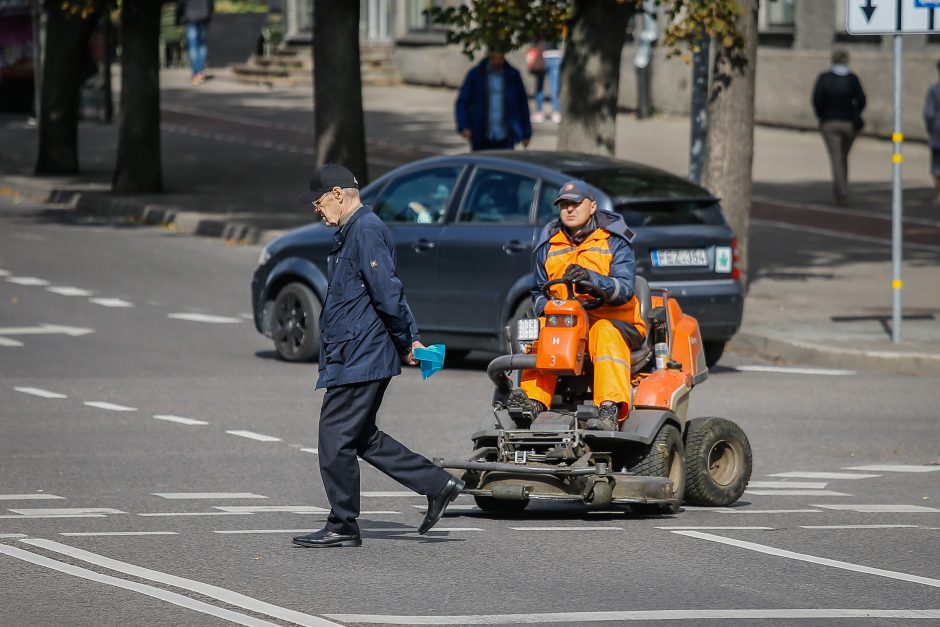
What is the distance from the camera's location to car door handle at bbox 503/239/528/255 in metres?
14.9

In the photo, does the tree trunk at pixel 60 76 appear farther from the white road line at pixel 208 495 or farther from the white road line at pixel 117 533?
the white road line at pixel 117 533

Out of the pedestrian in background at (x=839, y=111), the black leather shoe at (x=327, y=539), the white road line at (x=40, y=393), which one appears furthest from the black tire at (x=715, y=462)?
the pedestrian in background at (x=839, y=111)

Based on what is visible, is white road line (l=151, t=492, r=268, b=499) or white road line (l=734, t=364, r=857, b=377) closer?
white road line (l=151, t=492, r=268, b=499)

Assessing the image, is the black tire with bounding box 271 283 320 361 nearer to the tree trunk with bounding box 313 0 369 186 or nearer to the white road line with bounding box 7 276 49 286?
the white road line with bounding box 7 276 49 286

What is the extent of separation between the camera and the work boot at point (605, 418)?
30.9 ft

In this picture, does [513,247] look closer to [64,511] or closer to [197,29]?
[64,511]

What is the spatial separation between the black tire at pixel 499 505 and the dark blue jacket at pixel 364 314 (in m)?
1.27

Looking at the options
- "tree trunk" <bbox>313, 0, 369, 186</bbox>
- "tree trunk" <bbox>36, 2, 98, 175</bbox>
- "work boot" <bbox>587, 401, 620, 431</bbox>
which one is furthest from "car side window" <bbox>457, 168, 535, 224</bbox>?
"tree trunk" <bbox>36, 2, 98, 175</bbox>

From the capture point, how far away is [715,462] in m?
10.2

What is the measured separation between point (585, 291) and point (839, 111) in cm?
1864

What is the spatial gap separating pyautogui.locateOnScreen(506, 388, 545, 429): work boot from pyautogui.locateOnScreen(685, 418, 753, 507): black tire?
0.85 metres

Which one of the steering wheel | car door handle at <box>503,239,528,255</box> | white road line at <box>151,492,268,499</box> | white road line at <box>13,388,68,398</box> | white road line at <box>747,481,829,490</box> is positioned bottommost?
white road line at <box>747,481,829,490</box>

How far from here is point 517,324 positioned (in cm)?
1015

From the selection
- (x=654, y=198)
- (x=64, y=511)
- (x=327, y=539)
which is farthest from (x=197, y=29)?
(x=327, y=539)
